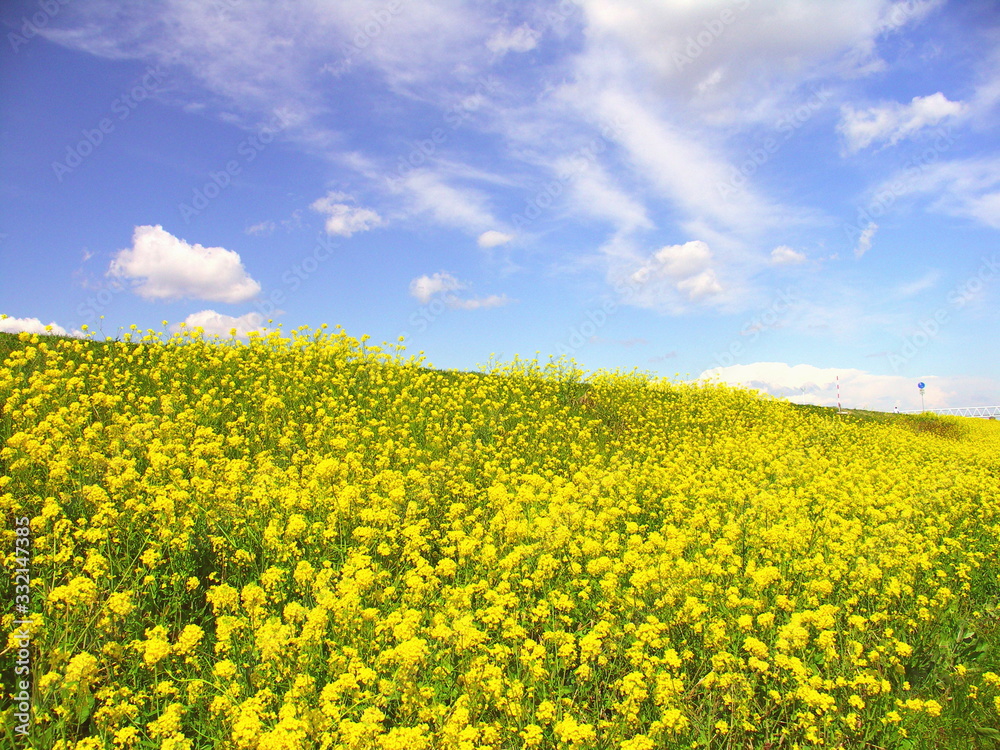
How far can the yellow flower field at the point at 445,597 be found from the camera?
311 cm

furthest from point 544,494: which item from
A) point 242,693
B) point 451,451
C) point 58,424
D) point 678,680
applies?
point 58,424

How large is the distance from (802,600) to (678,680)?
1995 mm

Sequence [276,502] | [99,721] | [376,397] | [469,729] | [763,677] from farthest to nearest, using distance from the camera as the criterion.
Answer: [376,397] → [276,502] → [763,677] → [99,721] → [469,729]

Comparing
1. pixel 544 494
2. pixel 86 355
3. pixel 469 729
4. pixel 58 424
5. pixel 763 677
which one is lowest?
pixel 763 677

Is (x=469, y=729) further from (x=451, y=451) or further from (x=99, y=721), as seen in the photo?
(x=451, y=451)

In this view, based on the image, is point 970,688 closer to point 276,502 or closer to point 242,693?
point 242,693

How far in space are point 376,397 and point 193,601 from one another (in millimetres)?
6825

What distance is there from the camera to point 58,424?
6453 mm

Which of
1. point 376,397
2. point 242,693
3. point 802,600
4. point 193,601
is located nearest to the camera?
point 242,693

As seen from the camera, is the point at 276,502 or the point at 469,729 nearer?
the point at 469,729

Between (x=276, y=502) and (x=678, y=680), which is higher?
(x=276, y=502)

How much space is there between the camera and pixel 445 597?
14.1 ft

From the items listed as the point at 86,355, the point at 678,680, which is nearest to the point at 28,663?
the point at 678,680

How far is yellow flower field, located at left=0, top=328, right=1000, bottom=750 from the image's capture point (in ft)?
10.2
